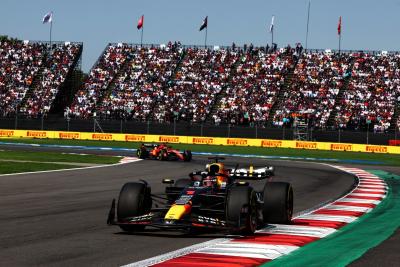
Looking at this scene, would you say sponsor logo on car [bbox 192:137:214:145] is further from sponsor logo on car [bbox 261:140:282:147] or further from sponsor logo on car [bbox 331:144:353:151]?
sponsor logo on car [bbox 331:144:353:151]

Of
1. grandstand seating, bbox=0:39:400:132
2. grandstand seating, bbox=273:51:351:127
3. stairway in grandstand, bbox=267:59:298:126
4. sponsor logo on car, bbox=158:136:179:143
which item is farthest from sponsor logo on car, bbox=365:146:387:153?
sponsor logo on car, bbox=158:136:179:143

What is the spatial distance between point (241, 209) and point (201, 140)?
44.8m

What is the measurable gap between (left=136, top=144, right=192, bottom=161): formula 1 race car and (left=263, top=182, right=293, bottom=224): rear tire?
2259cm

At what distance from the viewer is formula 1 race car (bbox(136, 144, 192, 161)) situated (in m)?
34.6

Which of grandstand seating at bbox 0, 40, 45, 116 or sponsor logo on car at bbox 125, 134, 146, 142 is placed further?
grandstand seating at bbox 0, 40, 45, 116

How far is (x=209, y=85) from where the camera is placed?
6256 centimetres

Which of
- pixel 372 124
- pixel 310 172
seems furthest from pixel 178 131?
pixel 310 172

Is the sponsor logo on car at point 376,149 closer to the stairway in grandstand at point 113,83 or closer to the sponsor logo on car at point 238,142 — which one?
the sponsor logo on car at point 238,142

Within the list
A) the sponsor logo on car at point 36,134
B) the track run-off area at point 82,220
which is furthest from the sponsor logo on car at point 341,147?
the track run-off area at point 82,220

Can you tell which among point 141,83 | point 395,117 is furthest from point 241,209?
point 141,83

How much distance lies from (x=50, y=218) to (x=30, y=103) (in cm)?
5362

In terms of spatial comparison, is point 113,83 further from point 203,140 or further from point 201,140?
point 203,140

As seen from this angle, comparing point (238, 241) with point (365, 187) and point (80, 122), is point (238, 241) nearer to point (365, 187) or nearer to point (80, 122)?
point (365, 187)

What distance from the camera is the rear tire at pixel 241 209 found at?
1029cm
